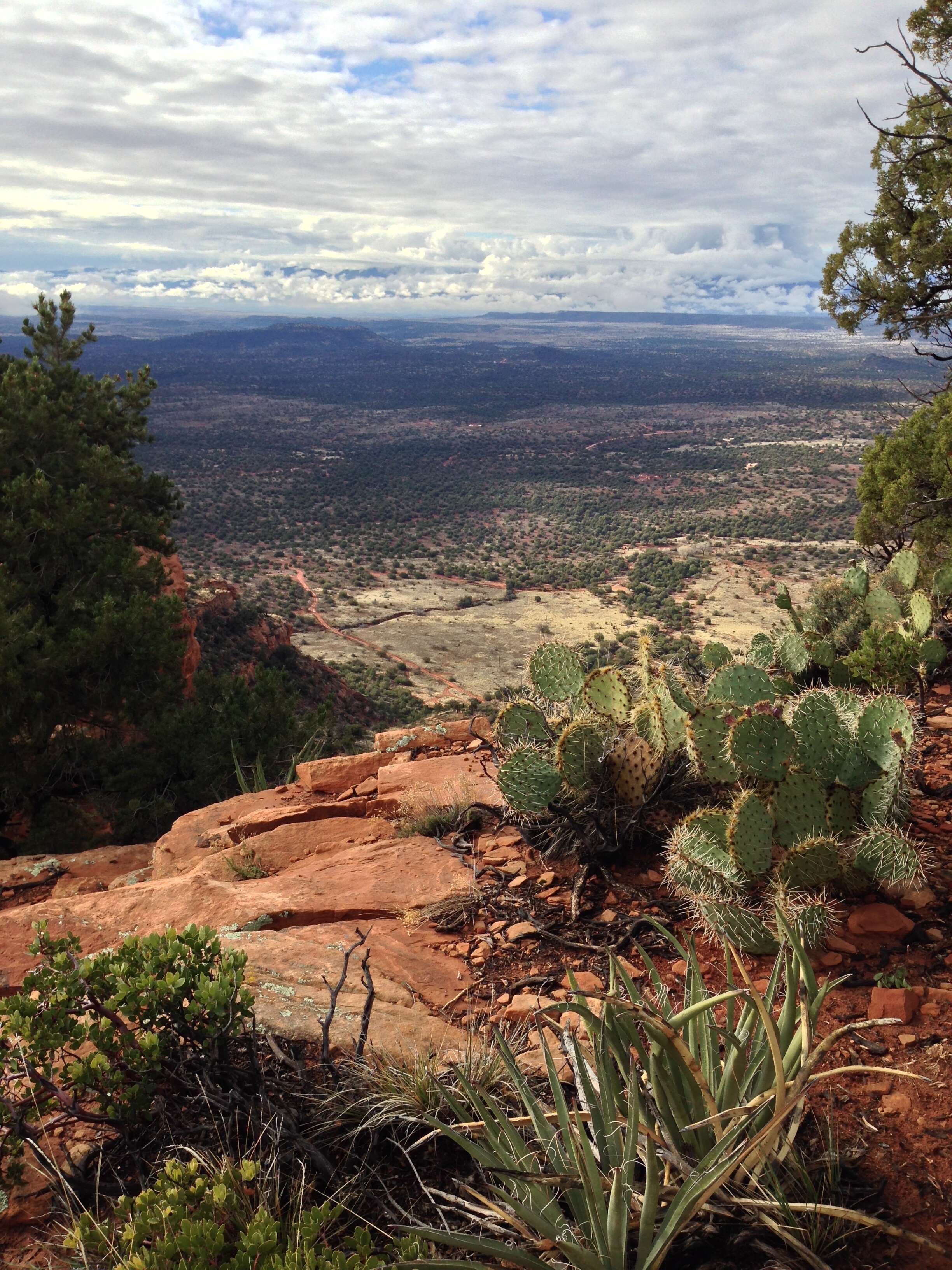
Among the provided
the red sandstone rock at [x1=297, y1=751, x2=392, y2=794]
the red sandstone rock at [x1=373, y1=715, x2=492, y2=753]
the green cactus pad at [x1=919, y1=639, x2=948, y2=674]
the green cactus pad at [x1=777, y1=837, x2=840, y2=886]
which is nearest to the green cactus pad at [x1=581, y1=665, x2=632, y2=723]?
the green cactus pad at [x1=777, y1=837, x2=840, y2=886]

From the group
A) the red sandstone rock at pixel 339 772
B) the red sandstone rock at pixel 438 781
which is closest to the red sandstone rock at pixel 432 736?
the red sandstone rock at pixel 339 772

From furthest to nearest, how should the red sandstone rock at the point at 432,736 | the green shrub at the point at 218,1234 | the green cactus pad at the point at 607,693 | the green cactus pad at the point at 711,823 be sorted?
the red sandstone rock at the point at 432,736
the green cactus pad at the point at 607,693
the green cactus pad at the point at 711,823
the green shrub at the point at 218,1234

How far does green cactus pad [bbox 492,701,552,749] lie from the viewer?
526cm

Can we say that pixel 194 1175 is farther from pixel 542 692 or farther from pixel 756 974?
pixel 542 692

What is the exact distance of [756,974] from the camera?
3369mm

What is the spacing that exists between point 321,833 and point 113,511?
725 cm

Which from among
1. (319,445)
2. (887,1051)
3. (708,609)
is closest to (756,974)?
(887,1051)

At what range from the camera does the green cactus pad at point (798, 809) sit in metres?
3.91

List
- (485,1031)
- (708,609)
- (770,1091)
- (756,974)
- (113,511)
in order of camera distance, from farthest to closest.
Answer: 1. (708,609)
2. (113,511)
3. (756,974)
4. (485,1031)
5. (770,1091)

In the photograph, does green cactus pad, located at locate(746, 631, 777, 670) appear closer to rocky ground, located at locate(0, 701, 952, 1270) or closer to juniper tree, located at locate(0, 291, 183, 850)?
rocky ground, located at locate(0, 701, 952, 1270)

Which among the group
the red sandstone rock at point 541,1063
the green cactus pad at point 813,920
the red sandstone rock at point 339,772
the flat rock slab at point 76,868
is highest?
the green cactus pad at point 813,920

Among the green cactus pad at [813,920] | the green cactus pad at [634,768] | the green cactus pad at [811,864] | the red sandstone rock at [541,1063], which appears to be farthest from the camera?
the green cactus pad at [634,768]

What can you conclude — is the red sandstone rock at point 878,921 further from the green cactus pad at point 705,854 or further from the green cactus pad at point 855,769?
the green cactus pad at point 855,769

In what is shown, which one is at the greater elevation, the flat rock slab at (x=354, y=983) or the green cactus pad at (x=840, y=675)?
the green cactus pad at (x=840, y=675)
